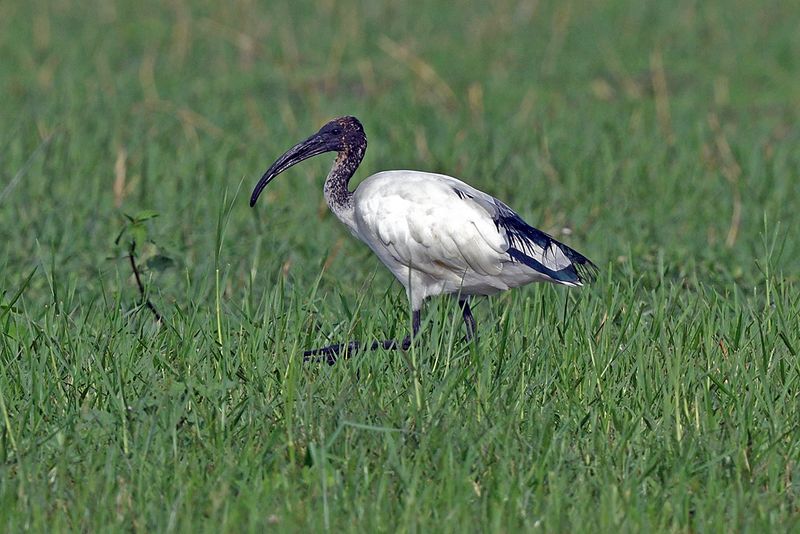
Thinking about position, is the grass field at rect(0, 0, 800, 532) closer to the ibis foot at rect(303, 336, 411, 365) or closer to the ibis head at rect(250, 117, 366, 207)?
the ibis foot at rect(303, 336, 411, 365)

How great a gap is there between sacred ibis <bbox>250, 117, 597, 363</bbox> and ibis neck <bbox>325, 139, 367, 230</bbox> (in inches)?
4.0

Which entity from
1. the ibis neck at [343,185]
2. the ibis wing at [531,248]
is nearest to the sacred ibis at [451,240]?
the ibis wing at [531,248]

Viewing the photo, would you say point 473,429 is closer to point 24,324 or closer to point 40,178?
point 24,324

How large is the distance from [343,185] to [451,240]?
682 mm

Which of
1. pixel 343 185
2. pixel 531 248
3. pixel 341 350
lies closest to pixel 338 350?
pixel 341 350

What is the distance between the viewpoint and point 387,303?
582cm

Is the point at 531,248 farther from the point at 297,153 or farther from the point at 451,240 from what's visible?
the point at 297,153

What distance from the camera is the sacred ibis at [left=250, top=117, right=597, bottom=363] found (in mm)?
5555

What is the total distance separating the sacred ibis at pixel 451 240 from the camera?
18.2 feet

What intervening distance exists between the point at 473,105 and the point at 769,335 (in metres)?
6.29

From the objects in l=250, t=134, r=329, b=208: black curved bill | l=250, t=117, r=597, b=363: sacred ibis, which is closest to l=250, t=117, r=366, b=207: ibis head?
l=250, t=134, r=329, b=208: black curved bill

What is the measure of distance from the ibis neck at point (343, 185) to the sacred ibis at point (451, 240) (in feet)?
0.33

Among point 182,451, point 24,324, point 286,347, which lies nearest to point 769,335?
point 286,347

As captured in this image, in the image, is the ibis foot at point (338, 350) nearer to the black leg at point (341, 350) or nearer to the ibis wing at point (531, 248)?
the black leg at point (341, 350)
